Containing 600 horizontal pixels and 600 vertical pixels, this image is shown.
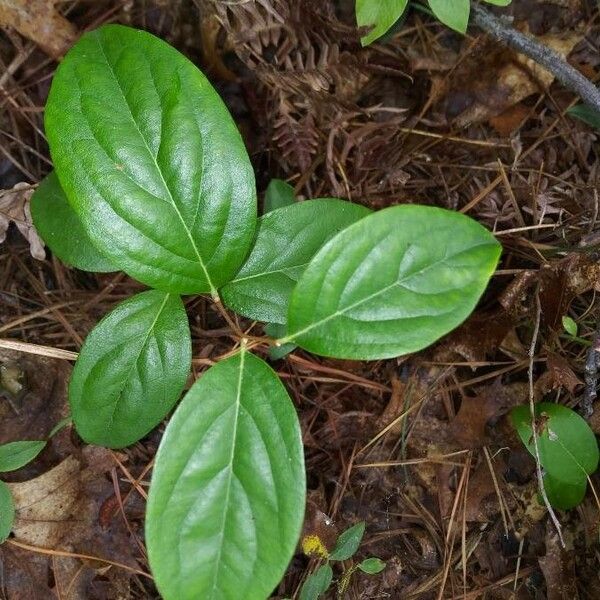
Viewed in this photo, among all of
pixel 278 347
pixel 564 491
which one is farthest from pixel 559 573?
pixel 278 347

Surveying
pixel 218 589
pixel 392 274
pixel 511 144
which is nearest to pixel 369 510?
pixel 218 589

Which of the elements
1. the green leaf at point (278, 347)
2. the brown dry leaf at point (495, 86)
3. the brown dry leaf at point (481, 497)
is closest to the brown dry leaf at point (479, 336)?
the brown dry leaf at point (481, 497)

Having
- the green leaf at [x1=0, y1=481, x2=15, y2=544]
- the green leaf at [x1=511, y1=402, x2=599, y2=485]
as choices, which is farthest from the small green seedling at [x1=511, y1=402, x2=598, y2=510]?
the green leaf at [x1=0, y1=481, x2=15, y2=544]

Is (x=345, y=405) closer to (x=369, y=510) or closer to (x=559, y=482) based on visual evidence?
(x=369, y=510)

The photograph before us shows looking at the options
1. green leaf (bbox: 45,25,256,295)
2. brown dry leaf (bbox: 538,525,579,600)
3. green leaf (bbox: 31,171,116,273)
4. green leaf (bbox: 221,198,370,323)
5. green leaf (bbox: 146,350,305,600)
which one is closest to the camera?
green leaf (bbox: 146,350,305,600)

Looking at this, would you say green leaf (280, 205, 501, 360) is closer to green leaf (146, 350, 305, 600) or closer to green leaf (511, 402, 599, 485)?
green leaf (146, 350, 305, 600)

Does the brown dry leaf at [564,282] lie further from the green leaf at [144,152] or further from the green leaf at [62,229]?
the green leaf at [62,229]
